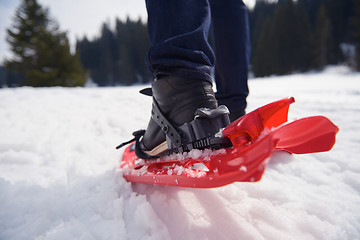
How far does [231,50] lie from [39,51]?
13012 millimetres

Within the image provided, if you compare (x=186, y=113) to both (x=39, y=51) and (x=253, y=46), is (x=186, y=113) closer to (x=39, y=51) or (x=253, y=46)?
(x=39, y=51)

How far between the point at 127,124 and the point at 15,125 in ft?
→ 2.35

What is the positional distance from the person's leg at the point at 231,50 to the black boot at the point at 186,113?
0.39 m

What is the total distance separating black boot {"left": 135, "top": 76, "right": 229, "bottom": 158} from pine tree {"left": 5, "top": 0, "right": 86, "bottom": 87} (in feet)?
40.7

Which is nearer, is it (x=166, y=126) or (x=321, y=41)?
(x=166, y=126)

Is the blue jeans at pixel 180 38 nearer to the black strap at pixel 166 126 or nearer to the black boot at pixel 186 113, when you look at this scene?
the black boot at pixel 186 113

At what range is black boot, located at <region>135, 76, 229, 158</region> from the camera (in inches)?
23.1

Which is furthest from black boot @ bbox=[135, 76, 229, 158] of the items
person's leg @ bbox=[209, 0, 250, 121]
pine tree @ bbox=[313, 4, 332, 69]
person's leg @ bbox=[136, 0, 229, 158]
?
pine tree @ bbox=[313, 4, 332, 69]

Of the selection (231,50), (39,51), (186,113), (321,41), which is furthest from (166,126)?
(321,41)

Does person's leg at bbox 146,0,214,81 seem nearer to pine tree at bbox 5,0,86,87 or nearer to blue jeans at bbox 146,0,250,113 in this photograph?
blue jeans at bbox 146,0,250,113

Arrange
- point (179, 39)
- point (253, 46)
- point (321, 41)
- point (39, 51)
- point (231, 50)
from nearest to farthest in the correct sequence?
point (179, 39)
point (231, 50)
point (39, 51)
point (321, 41)
point (253, 46)

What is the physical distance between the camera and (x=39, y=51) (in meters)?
10.6

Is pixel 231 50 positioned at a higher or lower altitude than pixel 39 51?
lower

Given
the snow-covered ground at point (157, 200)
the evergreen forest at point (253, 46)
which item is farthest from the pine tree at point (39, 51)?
the snow-covered ground at point (157, 200)
